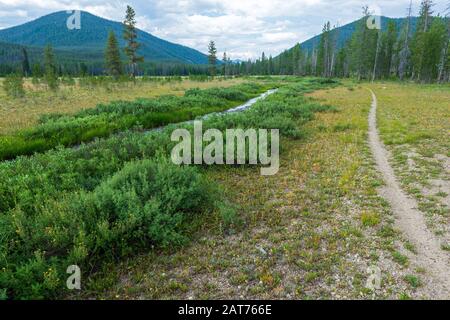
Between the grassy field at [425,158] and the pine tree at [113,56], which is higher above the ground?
the pine tree at [113,56]

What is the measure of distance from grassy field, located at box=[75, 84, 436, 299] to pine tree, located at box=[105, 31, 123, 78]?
49.9m

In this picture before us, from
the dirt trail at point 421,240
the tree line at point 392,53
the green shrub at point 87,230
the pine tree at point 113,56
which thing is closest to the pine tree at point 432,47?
the tree line at point 392,53

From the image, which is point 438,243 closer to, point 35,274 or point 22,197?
point 35,274

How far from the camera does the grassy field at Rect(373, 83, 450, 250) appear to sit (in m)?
6.61

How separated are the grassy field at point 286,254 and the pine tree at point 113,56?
1964 inches

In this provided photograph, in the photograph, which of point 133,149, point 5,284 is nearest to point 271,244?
point 5,284

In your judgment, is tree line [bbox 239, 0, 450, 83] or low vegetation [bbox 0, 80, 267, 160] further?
tree line [bbox 239, 0, 450, 83]

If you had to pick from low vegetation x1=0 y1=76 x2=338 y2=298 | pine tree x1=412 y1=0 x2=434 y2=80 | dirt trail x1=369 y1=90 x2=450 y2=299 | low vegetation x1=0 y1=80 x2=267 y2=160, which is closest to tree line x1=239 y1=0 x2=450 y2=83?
pine tree x1=412 y1=0 x2=434 y2=80

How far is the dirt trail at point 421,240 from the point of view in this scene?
4.32 m

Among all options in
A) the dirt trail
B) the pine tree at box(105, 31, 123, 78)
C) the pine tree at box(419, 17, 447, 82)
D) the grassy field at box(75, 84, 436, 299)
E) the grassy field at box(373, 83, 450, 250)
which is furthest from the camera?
the pine tree at box(419, 17, 447, 82)

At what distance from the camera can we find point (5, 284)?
161 inches

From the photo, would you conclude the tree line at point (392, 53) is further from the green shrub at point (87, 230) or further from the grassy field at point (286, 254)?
the green shrub at point (87, 230)

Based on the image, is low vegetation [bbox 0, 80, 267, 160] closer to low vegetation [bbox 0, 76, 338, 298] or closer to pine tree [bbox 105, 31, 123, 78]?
low vegetation [bbox 0, 76, 338, 298]

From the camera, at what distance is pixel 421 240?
5527 mm
